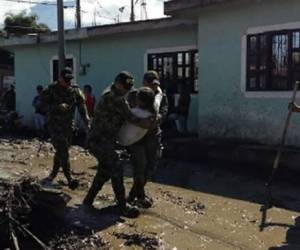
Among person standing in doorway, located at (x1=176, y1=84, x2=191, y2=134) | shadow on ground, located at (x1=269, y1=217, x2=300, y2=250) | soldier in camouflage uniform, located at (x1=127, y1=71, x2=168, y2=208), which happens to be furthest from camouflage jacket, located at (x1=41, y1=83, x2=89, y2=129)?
person standing in doorway, located at (x1=176, y1=84, x2=191, y2=134)

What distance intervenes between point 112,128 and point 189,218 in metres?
1.51

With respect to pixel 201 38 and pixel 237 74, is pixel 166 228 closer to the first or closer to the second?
pixel 237 74

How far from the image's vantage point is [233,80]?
12.1m

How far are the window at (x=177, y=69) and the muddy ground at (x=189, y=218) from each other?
174 inches

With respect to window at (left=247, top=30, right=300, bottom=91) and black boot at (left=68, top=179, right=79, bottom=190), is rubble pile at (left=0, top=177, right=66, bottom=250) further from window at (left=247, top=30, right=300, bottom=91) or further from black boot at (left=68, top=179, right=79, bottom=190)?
window at (left=247, top=30, right=300, bottom=91)

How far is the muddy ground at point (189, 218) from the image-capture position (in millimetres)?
6297

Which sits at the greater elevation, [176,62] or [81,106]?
[176,62]

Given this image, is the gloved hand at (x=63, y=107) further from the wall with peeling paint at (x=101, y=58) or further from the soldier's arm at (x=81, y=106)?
the wall with peeling paint at (x=101, y=58)

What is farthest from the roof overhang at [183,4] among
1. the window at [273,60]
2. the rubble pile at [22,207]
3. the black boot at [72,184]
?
the rubble pile at [22,207]

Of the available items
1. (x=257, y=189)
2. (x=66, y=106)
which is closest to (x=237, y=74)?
(x=257, y=189)

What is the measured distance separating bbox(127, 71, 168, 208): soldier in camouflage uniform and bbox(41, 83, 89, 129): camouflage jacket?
1.50 meters

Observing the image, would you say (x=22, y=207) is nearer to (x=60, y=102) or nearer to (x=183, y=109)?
(x=60, y=102)

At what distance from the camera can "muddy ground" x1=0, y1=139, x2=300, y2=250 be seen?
630 cm

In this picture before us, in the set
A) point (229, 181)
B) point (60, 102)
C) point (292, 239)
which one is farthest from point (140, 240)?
point (229, 181)
